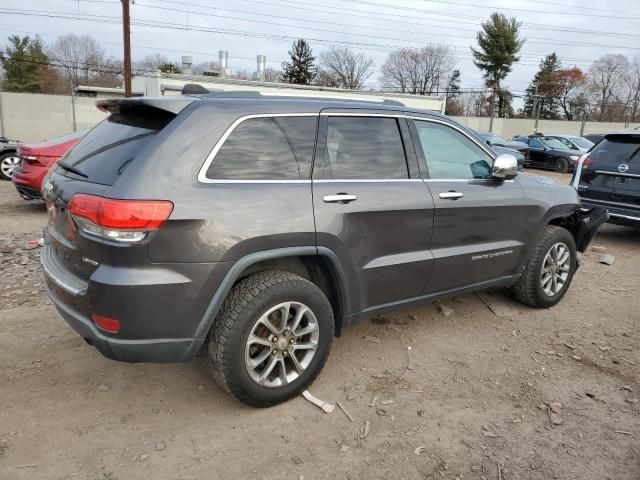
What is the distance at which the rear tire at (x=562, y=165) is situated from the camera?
1994 centimetres

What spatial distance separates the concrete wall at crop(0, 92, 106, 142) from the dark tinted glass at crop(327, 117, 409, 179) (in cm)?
2084

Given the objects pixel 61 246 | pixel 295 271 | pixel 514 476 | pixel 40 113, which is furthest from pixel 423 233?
pixel 40 113

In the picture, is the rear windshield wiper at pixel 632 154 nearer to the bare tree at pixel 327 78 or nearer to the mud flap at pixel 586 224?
the mud flap at pixel 586 224

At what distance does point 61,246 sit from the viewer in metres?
2.82

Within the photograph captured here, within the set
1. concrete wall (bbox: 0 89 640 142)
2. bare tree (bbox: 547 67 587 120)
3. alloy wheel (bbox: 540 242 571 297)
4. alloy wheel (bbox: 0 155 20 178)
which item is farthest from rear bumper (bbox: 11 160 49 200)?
bare tree (bbox: 547 67 587 120)

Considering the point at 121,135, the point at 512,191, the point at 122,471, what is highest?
the point at 121,135

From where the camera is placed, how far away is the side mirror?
12.7ft

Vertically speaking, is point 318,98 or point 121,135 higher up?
point 318,98

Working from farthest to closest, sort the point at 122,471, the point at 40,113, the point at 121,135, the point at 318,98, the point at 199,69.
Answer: the point at 199,69
the point at 40,113
the point at 318,98
the point at 121,135
the point at 122,471

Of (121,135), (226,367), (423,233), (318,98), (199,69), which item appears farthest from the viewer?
(199,69)

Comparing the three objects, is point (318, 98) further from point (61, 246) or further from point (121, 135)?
point (61, 246)

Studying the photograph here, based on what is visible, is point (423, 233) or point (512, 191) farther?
point (512, 191)

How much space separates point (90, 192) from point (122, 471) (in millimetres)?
1414

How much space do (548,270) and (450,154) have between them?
1.66m
